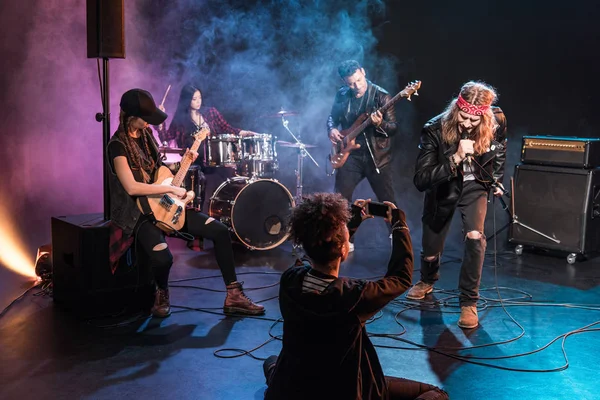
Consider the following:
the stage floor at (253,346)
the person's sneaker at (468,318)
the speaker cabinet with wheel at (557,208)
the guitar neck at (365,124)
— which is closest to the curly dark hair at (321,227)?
the stage floor at (253,346)

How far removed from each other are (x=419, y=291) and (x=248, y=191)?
2.30m

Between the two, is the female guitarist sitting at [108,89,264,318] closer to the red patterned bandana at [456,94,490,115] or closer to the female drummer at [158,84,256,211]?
the red patterned bandana at [456,94,490,115]

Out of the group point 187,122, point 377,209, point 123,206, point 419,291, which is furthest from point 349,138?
point 377,209

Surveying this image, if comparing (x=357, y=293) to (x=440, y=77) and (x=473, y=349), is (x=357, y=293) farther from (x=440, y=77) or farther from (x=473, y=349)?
(x=440, y=77)

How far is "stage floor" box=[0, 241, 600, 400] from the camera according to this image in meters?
3.59

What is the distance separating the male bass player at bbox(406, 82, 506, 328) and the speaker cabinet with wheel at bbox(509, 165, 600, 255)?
2367 mm

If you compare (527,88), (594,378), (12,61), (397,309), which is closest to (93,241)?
(12,61)

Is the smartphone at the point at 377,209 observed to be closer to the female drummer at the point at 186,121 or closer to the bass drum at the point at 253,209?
the bass drum at the point at 253,209

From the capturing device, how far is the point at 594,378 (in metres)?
3.77

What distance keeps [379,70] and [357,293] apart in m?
5.89

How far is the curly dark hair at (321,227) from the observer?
101 inches

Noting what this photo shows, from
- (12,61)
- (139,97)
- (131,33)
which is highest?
(131,33)

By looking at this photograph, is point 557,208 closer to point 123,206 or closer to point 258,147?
point 258,147

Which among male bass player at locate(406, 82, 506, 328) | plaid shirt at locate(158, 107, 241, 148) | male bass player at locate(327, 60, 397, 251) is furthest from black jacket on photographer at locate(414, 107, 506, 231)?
plaid shirt at locate(158, 107, 241, 148)
